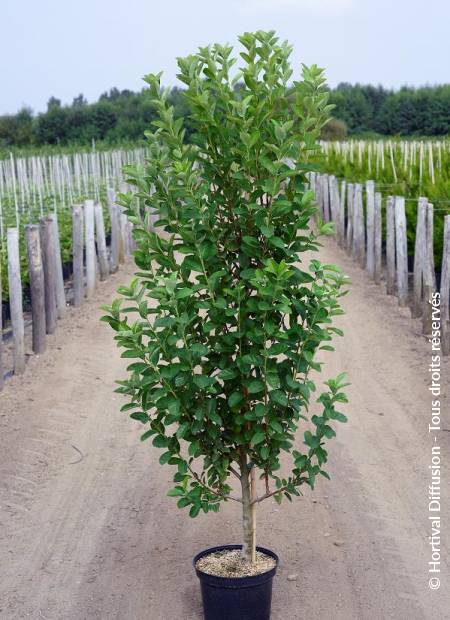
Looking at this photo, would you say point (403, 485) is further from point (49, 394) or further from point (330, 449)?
point (49, 394)

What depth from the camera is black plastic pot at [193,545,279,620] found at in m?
4.30

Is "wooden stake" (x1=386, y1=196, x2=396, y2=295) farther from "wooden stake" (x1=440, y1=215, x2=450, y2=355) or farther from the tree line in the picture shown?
the tree line

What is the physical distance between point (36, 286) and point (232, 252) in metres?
5.87

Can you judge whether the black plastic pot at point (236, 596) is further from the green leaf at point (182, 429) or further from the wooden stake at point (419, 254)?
the wooden stake at point (419, 254)

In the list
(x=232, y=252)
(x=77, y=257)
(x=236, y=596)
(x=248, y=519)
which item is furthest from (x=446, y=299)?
(x=236, y=596)

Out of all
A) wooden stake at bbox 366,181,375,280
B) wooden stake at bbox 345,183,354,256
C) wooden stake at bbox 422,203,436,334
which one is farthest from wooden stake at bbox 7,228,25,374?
wooden stake at bbox 345,183,354,256

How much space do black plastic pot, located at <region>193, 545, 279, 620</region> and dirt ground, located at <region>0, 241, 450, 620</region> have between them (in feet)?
0.92

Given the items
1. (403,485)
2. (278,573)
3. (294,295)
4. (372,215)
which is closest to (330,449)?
(403,485)

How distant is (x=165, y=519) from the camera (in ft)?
19.1

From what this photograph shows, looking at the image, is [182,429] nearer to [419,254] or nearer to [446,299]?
[446,299]

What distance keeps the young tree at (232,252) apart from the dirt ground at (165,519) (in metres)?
0.96

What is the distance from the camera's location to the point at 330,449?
23.1 ft

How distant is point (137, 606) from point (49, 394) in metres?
4.02

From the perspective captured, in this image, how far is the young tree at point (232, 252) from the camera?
3.98 meters
